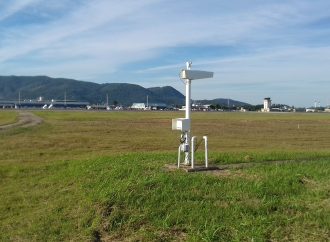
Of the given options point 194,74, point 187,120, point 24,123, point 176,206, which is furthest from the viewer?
point 24,123

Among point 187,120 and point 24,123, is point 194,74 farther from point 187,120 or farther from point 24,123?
point 24,123

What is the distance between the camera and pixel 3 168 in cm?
1714

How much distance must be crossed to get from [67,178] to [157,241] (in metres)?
6.67

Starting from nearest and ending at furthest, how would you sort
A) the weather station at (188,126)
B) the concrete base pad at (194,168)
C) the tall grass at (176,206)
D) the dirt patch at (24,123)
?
the tall grass at (176,206)
the concrete base pad at (194,168)
the weather station at (188,126)
the dirt patch at (24,123)

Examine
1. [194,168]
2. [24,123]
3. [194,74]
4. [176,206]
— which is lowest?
[24,123]

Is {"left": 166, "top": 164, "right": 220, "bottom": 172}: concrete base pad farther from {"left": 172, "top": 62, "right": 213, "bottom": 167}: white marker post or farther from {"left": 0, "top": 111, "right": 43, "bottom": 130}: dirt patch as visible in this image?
{"left": 0, "top": 111, "right": 43, "bottom": 130}: dirt patch

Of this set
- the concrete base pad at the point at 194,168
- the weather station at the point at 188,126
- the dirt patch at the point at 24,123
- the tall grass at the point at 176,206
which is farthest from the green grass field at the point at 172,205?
the dirt patch at the point at 24,123

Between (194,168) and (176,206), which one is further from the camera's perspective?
(194,168)

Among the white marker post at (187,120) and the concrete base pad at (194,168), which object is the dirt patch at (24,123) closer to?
the white marker post at (187,120)

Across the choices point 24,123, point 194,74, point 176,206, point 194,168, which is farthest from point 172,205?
point 24,123

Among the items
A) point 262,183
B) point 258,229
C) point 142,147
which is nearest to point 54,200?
point 262,183

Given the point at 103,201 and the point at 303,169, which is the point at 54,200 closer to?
the point at 103,201

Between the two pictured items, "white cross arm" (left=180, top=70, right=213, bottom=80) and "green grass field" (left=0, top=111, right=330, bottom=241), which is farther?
"white cross arm" (left=180, top=70, right=213, bottom=80)

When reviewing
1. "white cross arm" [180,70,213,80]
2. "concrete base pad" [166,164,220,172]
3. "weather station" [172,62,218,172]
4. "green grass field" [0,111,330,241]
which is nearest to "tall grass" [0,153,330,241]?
"green grass field" [0,111,330,241]
